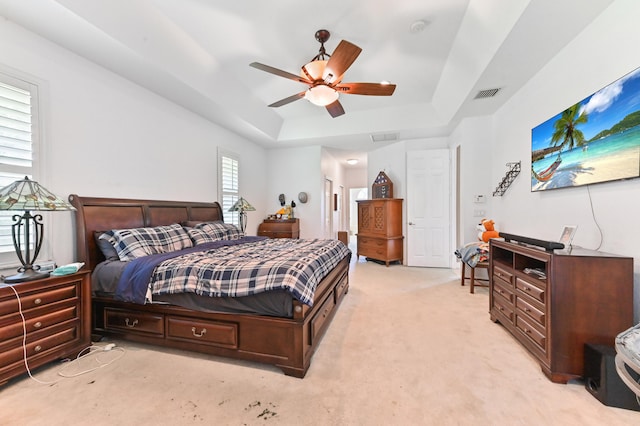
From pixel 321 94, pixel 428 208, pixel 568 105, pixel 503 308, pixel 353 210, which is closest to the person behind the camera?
pixel 568 105

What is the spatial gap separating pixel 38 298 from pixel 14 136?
4.56 ft

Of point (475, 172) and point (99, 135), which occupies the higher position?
point (99, 135)

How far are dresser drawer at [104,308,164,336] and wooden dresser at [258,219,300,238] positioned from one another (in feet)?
11.5

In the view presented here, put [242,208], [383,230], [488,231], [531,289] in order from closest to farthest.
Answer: [531,289]
[488,231]
[242,208]
[383,230]

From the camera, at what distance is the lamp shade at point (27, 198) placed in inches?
68.4

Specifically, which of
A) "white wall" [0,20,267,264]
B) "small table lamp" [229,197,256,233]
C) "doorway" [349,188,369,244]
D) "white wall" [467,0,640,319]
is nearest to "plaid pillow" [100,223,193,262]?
"white wall" [0,20,267,264]

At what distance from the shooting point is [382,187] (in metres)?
5.71

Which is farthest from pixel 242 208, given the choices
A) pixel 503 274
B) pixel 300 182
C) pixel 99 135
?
pixel 503 274

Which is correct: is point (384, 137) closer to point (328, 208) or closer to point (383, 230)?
point (383, 230)

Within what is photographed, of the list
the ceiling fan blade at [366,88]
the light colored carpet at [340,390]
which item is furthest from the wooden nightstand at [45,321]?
the ceiling fan blade at [366,88]

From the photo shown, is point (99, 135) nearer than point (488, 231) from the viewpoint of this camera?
Yes

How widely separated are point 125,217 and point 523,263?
13.8 ft

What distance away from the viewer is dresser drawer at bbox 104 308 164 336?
2.17 metres

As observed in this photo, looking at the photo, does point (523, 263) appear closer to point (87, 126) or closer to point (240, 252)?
point (240, 252)
